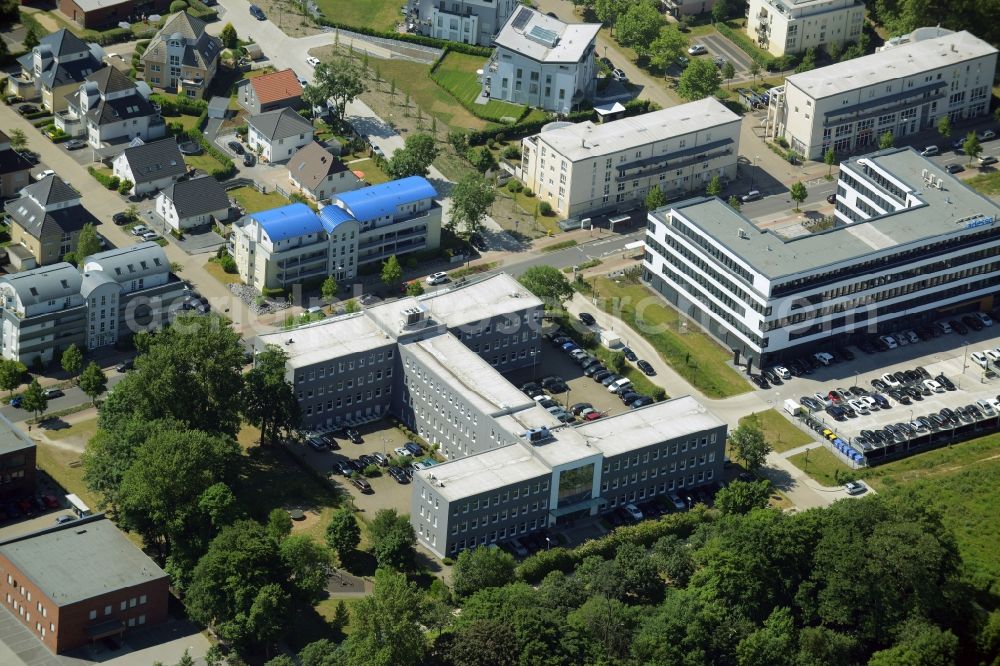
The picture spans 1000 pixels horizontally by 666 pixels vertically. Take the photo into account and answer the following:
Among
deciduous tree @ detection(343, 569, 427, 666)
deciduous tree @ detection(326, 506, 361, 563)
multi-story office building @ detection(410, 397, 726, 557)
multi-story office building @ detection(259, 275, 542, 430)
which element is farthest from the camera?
multi-story office building @ detection(259, 275, 542, 430)

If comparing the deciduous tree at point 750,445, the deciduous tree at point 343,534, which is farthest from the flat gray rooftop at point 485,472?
the deciduous tree at point 750,445

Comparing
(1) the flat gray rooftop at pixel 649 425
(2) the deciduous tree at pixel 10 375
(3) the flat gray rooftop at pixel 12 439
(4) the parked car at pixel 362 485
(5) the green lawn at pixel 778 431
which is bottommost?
(4) the parked car at pixel 362 485

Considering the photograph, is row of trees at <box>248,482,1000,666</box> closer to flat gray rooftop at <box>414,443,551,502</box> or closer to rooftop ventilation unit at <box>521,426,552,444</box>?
flat gray rooftop at <box>414,443,551,502</box>

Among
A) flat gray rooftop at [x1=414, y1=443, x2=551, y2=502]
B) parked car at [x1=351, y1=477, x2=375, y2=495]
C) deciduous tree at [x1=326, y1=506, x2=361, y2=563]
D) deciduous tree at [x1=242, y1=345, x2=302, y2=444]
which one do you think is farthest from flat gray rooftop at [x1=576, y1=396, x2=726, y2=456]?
deciduous tree at [x1=242, y1=345, x2=302, y2=444]

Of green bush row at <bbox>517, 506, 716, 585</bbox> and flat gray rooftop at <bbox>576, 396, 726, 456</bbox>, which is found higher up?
flat gray rooftop at <bbox>576, 396, 726, 456</bbox>

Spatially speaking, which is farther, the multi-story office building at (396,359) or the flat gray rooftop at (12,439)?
the multi-story office building at (396,359)

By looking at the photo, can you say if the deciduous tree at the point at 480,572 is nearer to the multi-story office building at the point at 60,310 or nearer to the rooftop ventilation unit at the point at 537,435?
the rooftop ventilation unit at the point at 537,435

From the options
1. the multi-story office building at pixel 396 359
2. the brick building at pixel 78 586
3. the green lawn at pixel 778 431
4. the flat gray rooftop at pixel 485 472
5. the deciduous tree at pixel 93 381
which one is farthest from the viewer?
the green lawn at pixel 778 431

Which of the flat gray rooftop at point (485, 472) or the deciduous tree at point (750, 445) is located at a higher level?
the flat gray rooftop at point (485, 472)

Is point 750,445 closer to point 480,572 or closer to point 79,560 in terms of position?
point 480,572
